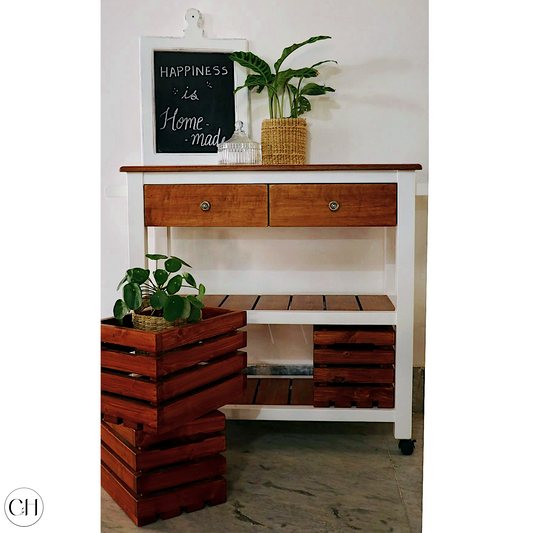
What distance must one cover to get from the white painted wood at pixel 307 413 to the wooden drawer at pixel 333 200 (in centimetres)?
53

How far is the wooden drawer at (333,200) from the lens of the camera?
1.47m

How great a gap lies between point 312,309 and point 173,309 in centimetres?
48

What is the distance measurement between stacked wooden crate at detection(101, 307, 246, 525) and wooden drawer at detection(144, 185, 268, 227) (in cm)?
31

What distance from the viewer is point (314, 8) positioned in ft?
5.96

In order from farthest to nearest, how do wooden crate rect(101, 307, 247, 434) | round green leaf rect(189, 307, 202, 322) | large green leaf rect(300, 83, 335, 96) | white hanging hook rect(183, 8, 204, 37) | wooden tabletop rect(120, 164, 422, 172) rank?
white hanging hook rect(183, 8, 204, 37)
large green leaf rect(300, 83, 335, 96)
wooden tabletop rect(120, 164, 422, 172)
round green leaf rect(189, 307, 202, 322)
wooden crate rect(101, 307, 247, 434)

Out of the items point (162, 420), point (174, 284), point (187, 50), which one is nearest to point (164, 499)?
point (162, 420)

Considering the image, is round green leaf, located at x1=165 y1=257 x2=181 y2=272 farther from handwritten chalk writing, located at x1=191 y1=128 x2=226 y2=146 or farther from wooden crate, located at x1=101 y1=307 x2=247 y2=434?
handwritten chalk writing, located at x1=191 y1=128 x2=226 y2=146

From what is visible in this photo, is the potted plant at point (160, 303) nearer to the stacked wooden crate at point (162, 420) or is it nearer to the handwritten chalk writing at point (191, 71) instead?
the stacked wooden crate at point (162, 420)

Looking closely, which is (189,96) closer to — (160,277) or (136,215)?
(136,215)

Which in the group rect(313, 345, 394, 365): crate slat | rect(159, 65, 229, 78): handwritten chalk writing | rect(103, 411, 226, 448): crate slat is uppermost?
rect(159, 65, 229, 78): handwritten chalk writing

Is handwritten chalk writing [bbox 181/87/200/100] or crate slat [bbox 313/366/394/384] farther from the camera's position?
handwritten chalk writing [bbox 181/87/200/100]

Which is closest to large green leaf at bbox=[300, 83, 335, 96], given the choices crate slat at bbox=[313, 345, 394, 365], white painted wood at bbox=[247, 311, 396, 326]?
white painted wood at bbox=[247, 311, 396, 326]

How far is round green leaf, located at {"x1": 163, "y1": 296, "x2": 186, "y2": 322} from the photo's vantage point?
3.99 feet

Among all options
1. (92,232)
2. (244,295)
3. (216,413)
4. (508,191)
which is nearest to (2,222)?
(92,232)
